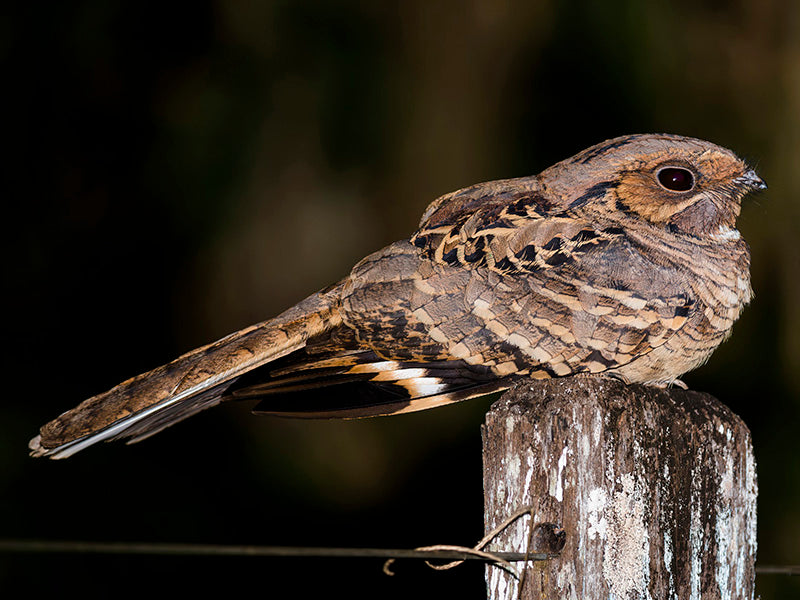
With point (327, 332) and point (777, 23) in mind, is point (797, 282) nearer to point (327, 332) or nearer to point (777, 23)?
point (777, 23)

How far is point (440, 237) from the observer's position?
7.07 feet

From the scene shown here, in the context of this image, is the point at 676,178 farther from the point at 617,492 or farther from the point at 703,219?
the point at 617,492

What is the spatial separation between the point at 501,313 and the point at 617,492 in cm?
66

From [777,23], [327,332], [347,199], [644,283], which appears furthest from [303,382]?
[777,23]

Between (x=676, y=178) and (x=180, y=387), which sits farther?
(x=676, y=178)

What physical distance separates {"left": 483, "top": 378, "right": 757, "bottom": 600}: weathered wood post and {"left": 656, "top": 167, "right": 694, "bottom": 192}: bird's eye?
2.70 feet

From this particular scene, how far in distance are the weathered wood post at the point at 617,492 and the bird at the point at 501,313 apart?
0.41 meters

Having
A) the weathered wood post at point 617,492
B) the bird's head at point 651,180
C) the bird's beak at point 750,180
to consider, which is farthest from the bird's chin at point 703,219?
the weathered wood post at point 617,492

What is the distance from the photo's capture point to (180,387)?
2.06 m

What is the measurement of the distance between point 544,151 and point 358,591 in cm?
323

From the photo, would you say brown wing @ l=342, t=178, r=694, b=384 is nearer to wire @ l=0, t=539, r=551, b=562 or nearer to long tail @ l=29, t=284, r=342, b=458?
long tail @ l=29, t=284, r=342, b=458

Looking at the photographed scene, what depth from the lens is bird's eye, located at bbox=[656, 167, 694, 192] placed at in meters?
2.22

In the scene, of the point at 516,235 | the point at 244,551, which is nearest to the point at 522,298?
the point at 516,235

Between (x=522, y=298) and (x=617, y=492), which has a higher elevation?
(x=522, y=298)
